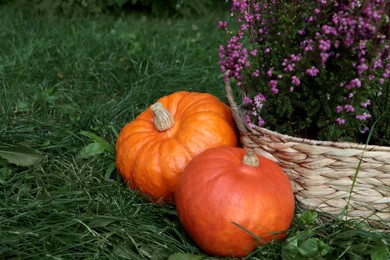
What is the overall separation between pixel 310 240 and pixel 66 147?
1172 millimetres

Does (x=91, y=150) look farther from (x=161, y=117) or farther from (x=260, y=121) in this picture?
(x=260, y=121)

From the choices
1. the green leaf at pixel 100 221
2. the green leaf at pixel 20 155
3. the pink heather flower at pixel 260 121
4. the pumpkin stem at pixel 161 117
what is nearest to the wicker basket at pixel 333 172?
the pink heather flower at pixel 260 121

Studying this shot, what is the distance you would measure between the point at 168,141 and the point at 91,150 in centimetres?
45

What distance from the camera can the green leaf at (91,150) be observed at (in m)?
2.20

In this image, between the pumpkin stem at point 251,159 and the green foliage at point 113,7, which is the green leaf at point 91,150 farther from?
the green foliage at point 113,7

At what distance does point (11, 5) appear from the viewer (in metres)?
4.38

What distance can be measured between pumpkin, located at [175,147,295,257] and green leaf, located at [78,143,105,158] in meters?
0.62

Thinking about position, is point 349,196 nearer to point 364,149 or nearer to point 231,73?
point 364,149

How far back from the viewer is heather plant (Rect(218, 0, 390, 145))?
5.03 feet

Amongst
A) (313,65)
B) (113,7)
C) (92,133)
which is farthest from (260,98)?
(113,7)

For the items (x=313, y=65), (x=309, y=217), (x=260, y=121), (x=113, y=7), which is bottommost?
(x=113, y=7)

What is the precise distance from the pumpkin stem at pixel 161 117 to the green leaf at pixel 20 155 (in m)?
0.52

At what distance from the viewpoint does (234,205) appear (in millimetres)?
1602

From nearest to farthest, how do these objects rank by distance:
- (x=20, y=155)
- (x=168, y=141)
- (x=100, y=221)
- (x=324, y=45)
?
1. (x=324, y=45)
2. (x=100, y=221)
3. (x=168, y=141)
4. (x=20, y=155)
